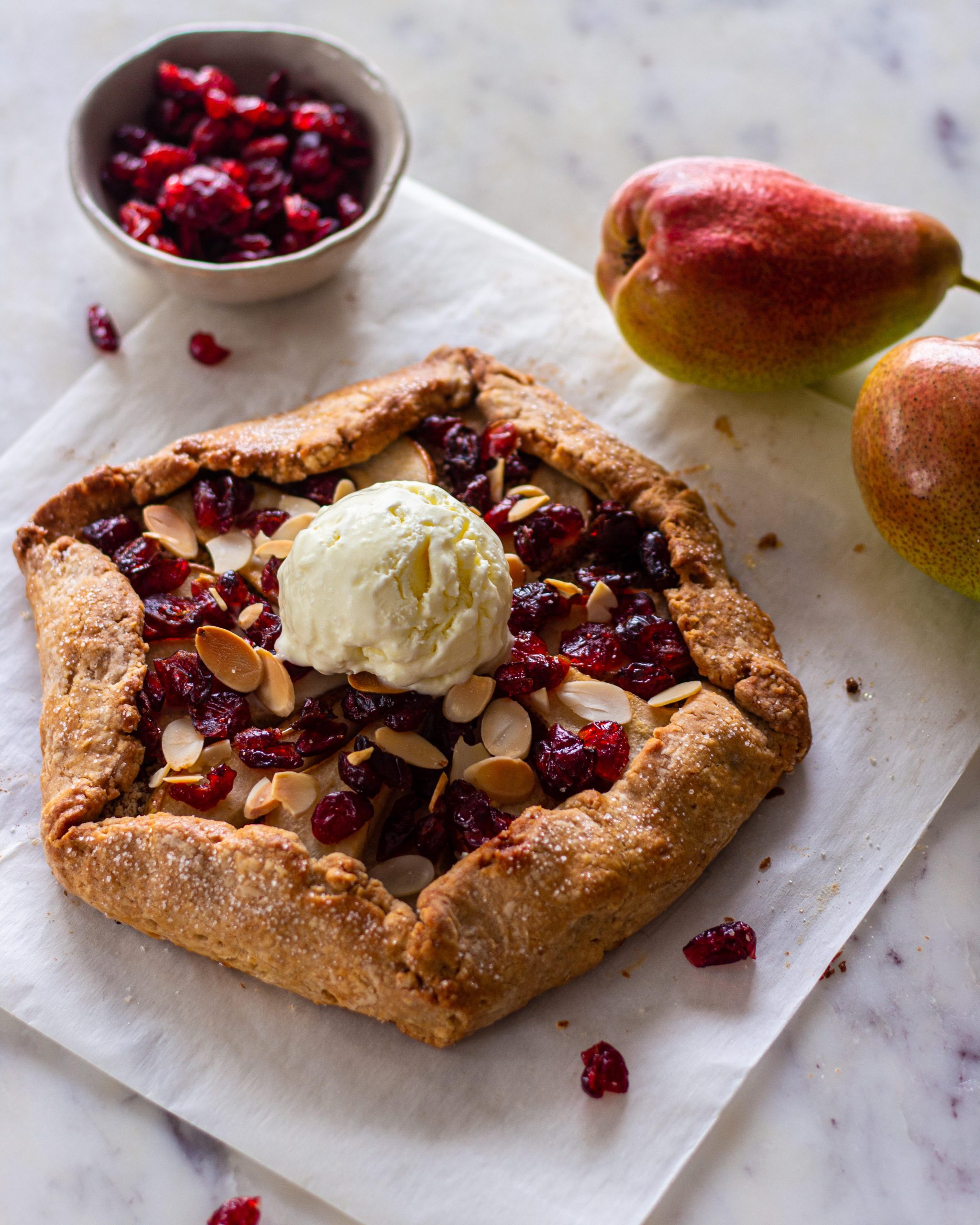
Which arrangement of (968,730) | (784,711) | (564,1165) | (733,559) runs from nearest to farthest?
(564,1165) → (784,711) → (968,730) → (733,559)

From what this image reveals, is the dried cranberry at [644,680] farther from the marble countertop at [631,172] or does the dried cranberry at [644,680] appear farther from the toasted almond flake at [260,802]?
the toasted almond flake at [260,802]

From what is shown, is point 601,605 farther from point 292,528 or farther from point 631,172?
point 631,172

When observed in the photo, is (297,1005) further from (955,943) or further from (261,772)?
(955,943)

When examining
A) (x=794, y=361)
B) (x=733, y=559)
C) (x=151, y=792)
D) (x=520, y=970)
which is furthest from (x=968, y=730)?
(x=151, y=792)

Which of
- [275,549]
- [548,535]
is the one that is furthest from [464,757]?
[275,549]

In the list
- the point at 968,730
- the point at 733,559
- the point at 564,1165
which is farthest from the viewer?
the point at 733,559

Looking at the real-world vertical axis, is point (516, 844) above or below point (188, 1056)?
above

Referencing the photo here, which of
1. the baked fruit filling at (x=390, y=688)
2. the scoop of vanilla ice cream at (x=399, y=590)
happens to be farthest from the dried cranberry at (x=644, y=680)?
the scoop of vanilla ice cream at (x=399, y=590)

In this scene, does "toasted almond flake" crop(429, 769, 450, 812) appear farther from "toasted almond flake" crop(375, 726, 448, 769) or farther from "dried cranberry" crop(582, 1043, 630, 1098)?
"dried cranberry" crop(582, 1043, 630, 1098)
